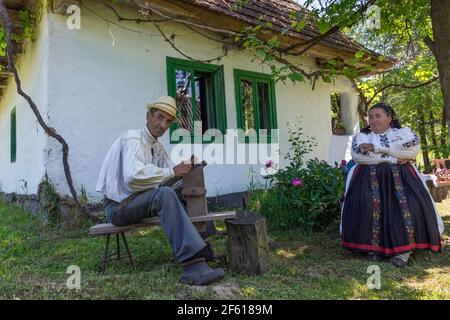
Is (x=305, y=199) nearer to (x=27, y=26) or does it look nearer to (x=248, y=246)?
(x=248, y=246)

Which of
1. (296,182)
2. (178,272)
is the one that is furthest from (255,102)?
(178,272)

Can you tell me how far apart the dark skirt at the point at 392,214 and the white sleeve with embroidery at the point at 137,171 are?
2038mm

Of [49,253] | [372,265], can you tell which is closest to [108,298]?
[49,253]

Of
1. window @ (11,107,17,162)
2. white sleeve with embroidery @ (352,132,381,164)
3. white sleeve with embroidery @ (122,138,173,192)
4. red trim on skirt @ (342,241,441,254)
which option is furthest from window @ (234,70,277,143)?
window @ (11,107,17,162)

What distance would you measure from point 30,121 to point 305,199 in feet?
14.9

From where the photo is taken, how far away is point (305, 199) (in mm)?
5168

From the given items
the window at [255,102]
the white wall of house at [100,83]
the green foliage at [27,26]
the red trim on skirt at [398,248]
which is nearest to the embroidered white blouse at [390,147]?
the red trim on skirt at [398,248]

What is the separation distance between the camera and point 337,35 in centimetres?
920

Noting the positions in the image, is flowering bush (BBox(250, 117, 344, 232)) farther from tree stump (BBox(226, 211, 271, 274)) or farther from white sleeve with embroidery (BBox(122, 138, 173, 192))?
white sleeve with embroidery (BBox(122, 138, 173, 192))

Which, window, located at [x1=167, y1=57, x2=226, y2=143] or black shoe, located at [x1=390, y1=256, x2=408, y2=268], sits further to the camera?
window, located at [x1=167, y1=57, x2=226, y2=143]

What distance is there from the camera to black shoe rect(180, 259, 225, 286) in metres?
2.98

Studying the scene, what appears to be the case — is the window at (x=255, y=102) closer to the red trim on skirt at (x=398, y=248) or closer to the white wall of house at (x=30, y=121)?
the white wall of house at (x=30, y=121)

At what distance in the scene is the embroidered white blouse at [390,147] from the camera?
13.1ft

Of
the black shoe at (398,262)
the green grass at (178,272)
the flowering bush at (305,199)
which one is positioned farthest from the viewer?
the flowering bush at (305,199)
